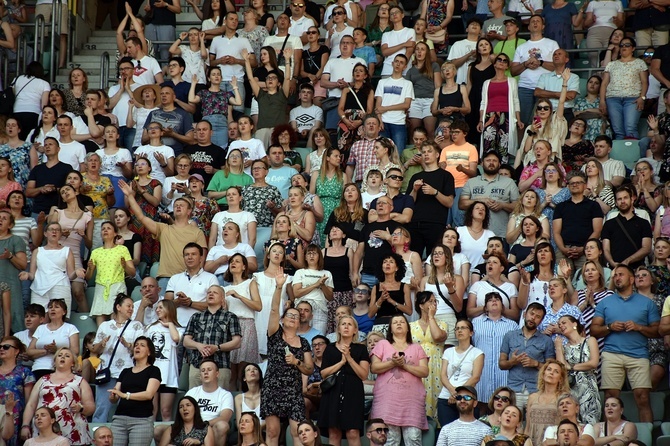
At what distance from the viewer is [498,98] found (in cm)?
1526

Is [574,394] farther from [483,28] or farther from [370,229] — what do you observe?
[483,28]

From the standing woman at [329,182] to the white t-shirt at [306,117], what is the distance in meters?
1.52

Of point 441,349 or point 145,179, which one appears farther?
point 145,179

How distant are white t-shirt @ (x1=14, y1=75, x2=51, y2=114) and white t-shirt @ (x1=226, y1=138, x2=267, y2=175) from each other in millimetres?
2668

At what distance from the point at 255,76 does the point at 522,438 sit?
691cm

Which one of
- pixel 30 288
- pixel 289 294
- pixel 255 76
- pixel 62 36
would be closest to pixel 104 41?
pixel 62 36

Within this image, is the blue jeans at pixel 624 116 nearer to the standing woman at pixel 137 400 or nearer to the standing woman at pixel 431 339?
the standing woman at pixel 431 339

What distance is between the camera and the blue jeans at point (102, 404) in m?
12.3

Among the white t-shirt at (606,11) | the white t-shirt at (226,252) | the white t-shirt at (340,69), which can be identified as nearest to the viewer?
the white t-shirt at (226,252)

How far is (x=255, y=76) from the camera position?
16438 millimetres

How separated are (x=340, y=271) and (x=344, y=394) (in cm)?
201

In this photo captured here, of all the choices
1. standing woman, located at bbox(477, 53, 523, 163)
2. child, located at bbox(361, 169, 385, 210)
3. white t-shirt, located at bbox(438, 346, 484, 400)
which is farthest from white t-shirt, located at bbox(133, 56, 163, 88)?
white t-shirt, located at bbox(438, 346, 484, 400)

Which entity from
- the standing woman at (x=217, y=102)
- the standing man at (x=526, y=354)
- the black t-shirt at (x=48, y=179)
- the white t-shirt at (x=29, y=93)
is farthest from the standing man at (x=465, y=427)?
the white t-shirt at (x=29, y=93)

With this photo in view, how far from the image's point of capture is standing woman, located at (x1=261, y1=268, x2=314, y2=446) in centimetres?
1152
